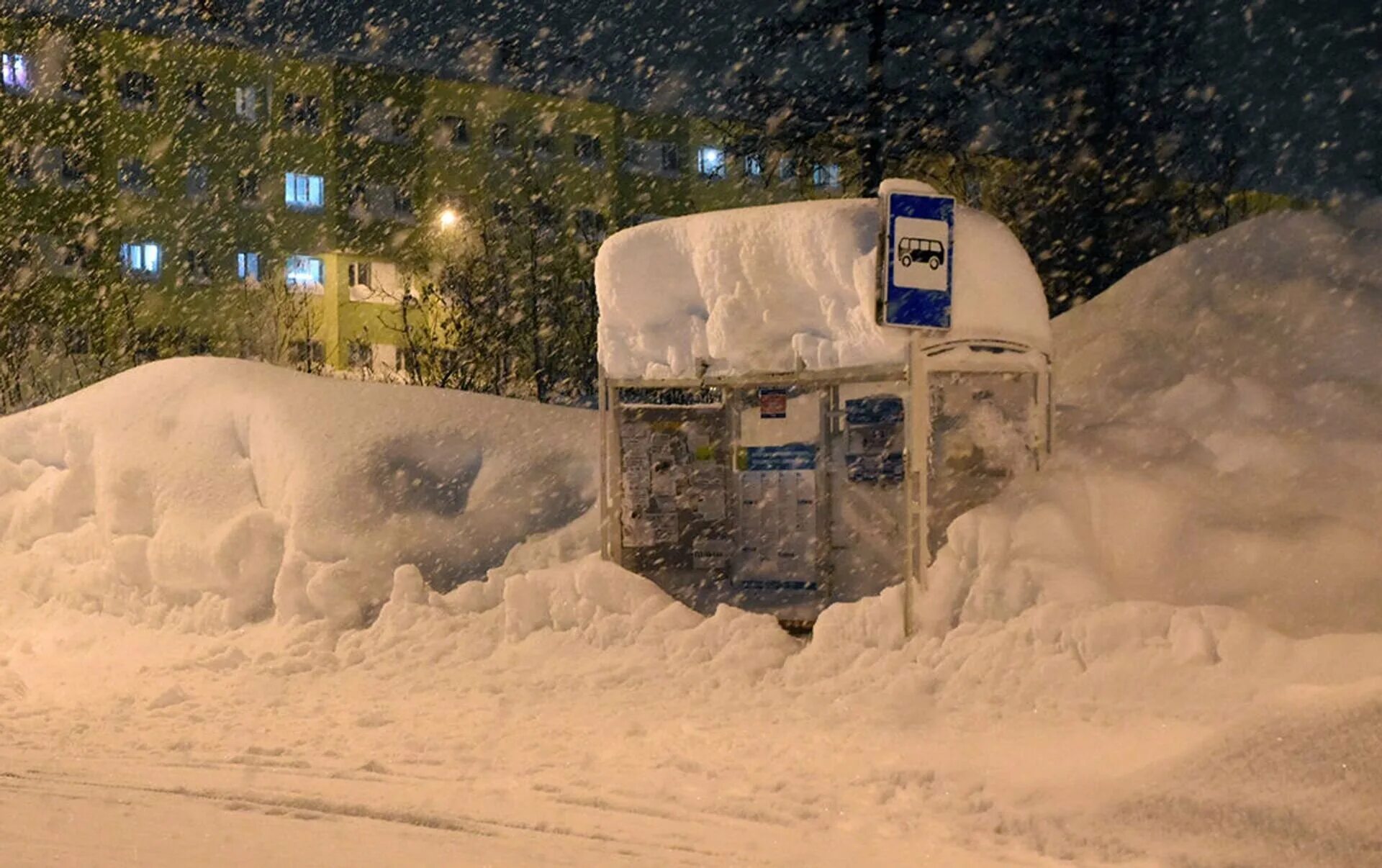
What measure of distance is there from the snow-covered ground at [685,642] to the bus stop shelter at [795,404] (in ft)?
2.04

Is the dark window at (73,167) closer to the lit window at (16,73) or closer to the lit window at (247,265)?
the lit window at (16,73)

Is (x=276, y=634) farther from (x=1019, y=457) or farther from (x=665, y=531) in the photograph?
(x=1019, y=457)

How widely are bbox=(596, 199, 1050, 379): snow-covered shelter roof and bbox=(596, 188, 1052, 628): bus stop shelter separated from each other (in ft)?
0.04

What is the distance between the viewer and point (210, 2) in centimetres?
3641

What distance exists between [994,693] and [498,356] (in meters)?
19.1

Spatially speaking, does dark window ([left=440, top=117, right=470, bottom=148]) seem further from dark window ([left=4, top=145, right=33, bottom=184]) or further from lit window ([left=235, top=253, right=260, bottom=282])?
dark window ([left=4, top=145, right=33, bottom=184])

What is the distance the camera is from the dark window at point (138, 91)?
4031 centimetres

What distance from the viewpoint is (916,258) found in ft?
29.4

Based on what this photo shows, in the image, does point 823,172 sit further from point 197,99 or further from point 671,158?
point 671,158

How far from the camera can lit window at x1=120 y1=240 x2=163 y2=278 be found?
40.1 metres

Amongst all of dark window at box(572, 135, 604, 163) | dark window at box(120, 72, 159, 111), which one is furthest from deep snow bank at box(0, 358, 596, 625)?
dark window at box(572, 135, 604, 163)

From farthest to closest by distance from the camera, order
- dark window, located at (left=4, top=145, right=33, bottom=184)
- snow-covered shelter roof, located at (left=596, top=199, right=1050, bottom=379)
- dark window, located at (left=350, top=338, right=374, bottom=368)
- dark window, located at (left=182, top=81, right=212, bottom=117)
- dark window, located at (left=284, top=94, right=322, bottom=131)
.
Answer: dark window, located at (left=284, top=94, right=322, bottom=131) < dark window, located at (left=182, top=81, right=212, bottom=117) < dark window, located at (left=350, top=338, right=374, bottom=368) < dark window, located at (left=4, top=145, right=33, bottom=184) < snow-covered shelter roof, located at (left=596, top=199, right=1050, bottom=379)

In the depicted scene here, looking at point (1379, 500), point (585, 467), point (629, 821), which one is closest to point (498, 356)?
point (585, 467)

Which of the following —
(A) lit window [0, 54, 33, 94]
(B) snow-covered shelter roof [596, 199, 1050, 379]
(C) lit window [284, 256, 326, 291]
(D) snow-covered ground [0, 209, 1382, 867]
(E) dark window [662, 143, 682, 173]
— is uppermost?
(A) lit window [0, 54, 33, 94]
